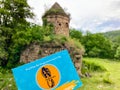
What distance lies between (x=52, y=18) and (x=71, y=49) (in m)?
4.65

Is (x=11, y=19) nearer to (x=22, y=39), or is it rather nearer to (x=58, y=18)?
(x=22, y=39)

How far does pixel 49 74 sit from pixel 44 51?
1974cm

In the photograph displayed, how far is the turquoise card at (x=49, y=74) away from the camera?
14.3ft

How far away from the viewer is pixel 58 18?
26859 mm

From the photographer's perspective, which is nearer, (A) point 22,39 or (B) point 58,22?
(A) point 22,39

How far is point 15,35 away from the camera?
2480cm

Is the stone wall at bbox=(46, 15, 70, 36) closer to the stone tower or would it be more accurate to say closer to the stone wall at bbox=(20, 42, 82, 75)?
the stone tower

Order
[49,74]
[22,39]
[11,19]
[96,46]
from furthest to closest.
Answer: [96,46]
[11,19]
[22,39]
[49,74]

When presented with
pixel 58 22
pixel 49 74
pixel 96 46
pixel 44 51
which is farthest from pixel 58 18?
pixel 96 46

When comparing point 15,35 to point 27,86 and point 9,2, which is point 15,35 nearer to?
point 9,2

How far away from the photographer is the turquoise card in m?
4.34

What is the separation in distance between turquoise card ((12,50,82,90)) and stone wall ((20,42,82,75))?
19512 millimetres

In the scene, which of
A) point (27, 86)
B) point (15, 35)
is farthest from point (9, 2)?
point (27, 86)

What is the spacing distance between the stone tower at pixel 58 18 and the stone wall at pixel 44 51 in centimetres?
302
